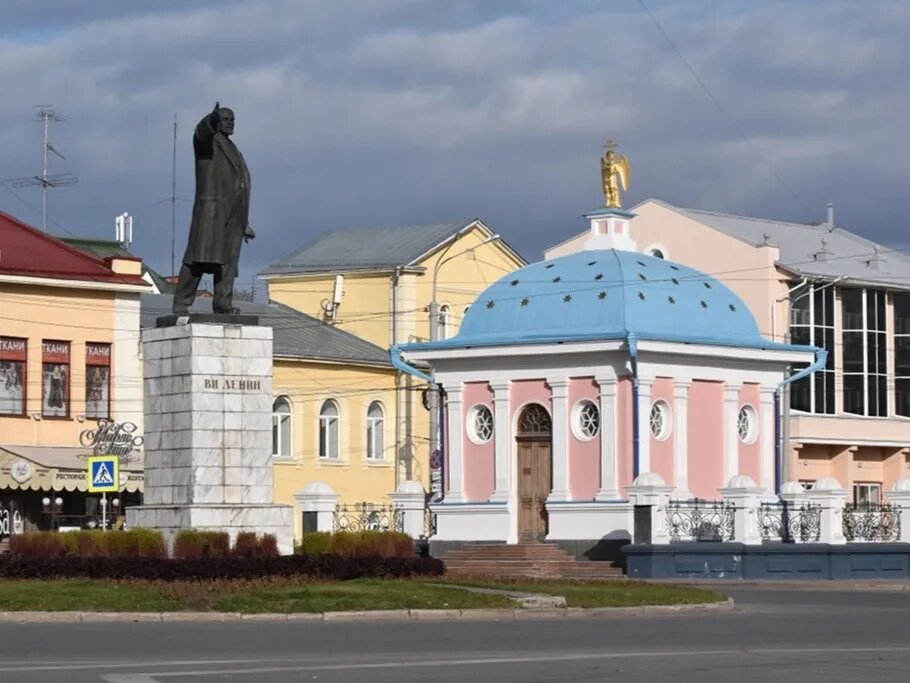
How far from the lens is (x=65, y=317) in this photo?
5653 centimetres

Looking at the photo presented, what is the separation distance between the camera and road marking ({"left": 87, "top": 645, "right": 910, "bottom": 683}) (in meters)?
18.2

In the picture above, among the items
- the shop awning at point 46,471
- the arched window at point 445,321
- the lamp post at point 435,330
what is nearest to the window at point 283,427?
the lamp post at point 435,330

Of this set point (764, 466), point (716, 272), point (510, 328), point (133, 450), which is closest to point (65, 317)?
point (133, 450)

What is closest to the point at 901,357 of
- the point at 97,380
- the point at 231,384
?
the point at 97,380

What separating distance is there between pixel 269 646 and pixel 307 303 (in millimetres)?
53192

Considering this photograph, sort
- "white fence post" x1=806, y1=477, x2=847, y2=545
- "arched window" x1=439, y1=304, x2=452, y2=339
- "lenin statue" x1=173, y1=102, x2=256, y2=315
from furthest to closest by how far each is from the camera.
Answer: "arched window" x1=439, y1=304, x2=452, y2=339
"white fence post" x1=806, y1=477, x2=847, y2=545
"lenin statue" x1=173, y1=102, x2=256, y2=315

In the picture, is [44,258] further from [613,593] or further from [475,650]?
[475,650]

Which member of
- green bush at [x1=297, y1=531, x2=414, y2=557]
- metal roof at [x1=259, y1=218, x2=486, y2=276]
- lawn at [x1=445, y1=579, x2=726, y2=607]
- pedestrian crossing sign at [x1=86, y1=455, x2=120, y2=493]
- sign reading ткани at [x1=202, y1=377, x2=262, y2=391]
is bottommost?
lawn at [x1=445, y1=579, x2=726, y2=607]

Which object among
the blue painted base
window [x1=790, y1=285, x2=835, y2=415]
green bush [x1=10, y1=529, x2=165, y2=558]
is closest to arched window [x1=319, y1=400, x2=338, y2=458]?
window [x1=790, y1=285, x2=835, y2=415]

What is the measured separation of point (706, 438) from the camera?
46438mm

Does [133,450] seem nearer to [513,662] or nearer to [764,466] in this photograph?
[764,466]

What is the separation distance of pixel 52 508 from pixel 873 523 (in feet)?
67.1

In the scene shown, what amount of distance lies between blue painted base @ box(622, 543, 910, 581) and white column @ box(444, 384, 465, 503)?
6.20 metres

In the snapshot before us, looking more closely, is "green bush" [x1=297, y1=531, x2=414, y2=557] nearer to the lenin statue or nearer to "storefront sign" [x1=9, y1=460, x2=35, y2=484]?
the lenin statue
